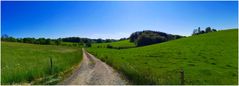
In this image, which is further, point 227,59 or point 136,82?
point 227,59

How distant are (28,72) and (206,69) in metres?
19.8

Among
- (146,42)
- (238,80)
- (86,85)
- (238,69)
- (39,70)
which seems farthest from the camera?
(146,42)

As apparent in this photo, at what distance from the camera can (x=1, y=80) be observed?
1898 cm

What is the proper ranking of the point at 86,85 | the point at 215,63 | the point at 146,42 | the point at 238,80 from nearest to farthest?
Result: the point at 86,85 → the point at 238,80 → the point at 215,63 → the point at 146,42

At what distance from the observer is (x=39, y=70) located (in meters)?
23.1

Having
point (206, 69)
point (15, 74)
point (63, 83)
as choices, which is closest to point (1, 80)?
point (15, 74)

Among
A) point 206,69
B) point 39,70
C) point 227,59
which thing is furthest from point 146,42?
point 39,70

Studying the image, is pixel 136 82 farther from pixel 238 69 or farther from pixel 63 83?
pixel 238 69

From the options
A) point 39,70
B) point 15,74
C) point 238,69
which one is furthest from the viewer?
point 238,69

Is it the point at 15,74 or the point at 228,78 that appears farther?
the point at 228,78

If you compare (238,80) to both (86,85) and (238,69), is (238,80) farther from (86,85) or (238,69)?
(86,85)

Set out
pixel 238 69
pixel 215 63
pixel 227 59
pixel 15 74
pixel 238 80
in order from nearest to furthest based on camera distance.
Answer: pixel 15 74 → pixel 238 80 → pixel 238 69 → pixel 215 63 → pixel 227 59

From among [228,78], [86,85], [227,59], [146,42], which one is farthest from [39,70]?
[146,42]

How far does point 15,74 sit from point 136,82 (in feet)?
23.4
